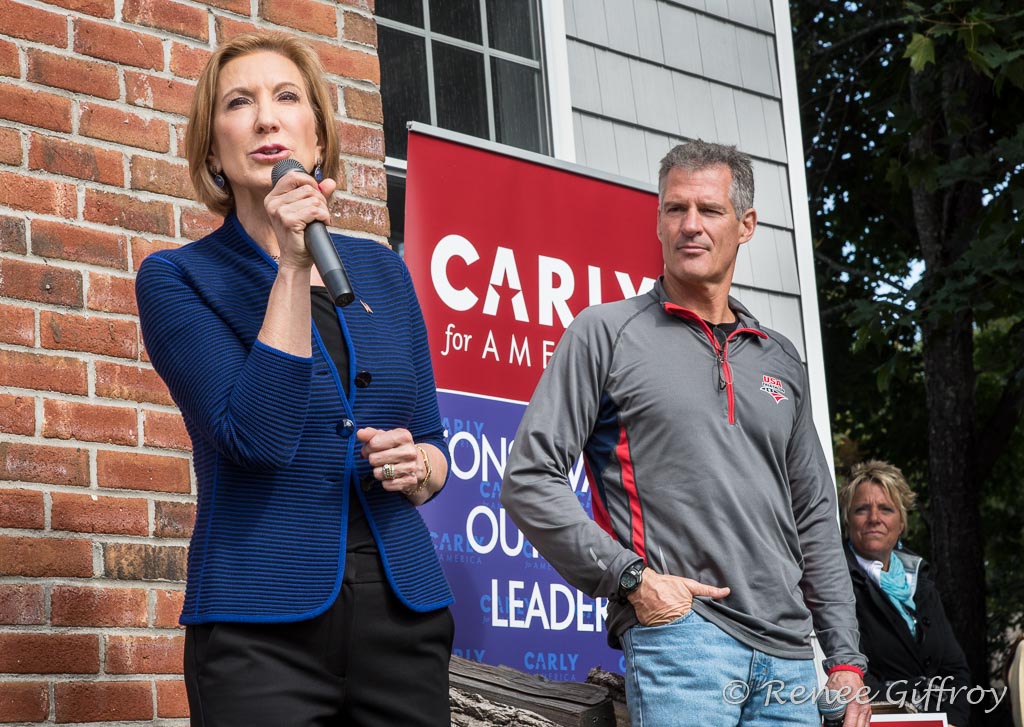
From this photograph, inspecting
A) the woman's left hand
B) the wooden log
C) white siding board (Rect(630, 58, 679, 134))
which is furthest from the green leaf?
the woman's left hand

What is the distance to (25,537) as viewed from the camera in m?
2.88

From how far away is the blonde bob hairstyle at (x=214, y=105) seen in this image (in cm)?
230

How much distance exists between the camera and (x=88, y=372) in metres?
3.07

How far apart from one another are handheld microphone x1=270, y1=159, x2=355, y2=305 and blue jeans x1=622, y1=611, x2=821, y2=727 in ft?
3.73

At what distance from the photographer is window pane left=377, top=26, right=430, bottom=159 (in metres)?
4.61

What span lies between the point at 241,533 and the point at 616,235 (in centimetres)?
259

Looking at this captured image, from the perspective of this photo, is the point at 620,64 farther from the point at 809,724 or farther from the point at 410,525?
the point at 410,525

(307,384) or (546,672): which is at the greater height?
(307,384)

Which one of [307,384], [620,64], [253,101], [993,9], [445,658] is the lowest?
[445,658]

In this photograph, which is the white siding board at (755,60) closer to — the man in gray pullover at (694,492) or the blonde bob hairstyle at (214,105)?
the man in gray pullover at (694,492)

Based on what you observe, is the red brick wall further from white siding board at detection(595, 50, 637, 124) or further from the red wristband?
Answer: white siding board at detection(595, 50, 637, 124)

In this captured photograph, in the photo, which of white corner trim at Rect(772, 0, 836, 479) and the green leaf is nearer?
white corner trim at Rect(772, 0, 836, 479)

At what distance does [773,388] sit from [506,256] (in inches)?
49.3

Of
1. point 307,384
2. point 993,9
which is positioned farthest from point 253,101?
point 993,9
